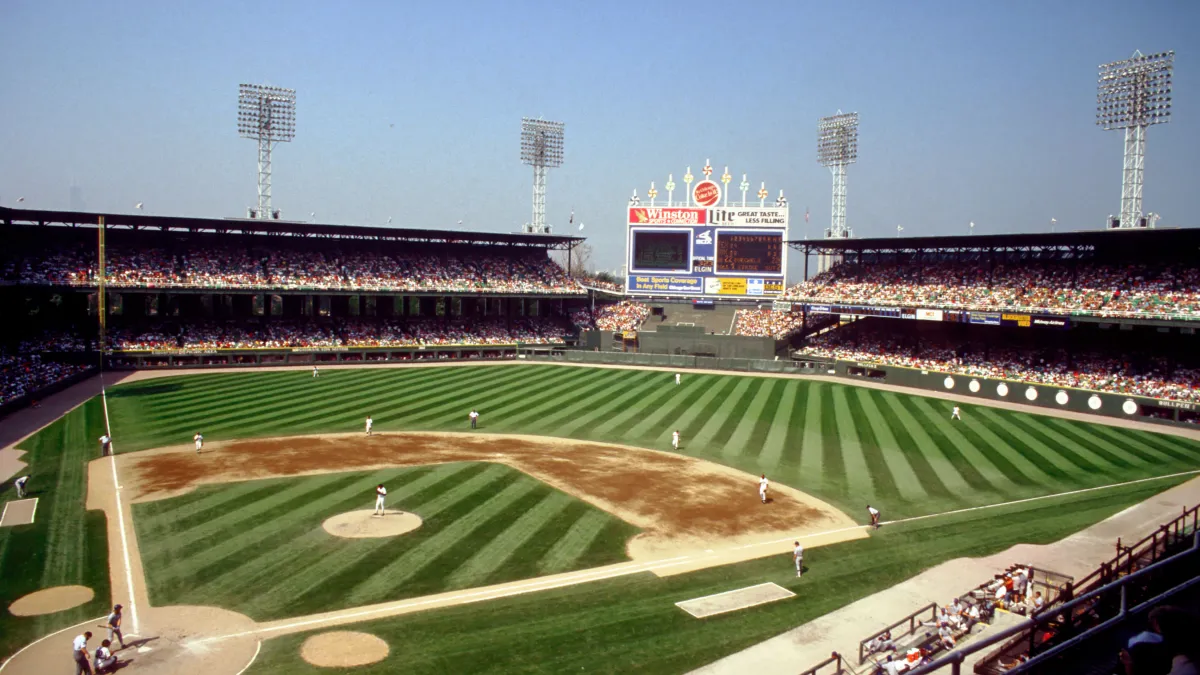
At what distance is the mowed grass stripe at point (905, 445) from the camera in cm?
2838

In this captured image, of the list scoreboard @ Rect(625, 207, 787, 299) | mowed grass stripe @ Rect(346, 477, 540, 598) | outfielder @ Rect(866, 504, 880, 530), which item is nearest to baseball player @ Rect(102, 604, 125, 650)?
mowed grass stripe @ Rect(346, 477, 540, 598)

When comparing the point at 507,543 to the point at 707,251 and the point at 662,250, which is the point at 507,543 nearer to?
the point at 707,251

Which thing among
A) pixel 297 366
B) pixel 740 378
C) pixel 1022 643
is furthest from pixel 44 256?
pixel 1022 643

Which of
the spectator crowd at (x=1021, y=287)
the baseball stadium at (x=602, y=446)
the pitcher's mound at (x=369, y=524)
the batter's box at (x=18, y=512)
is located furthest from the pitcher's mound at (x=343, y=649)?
the spectator crowd at (x=1021, y=287)

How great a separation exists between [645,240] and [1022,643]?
5508 cm

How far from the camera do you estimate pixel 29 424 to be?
117 ft

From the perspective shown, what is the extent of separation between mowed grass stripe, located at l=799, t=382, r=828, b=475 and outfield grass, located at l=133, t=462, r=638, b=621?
10.2 m

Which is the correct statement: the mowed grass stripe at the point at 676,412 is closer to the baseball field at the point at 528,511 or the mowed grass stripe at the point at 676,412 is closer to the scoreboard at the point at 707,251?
the baseball field at the point at 528,511

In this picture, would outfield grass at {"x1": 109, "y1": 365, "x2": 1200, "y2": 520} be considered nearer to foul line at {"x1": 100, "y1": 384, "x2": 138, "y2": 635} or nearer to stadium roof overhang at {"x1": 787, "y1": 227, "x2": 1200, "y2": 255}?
foul line at {"x1": 100, "y1": 384, "x2": 138, "y2": 635}

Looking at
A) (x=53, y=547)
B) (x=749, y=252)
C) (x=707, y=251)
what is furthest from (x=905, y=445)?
(x=53, y=547)

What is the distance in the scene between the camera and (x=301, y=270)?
63188 mm

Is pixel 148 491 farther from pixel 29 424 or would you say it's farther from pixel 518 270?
pixel 518 270

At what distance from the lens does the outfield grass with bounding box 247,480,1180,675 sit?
15.3 meters

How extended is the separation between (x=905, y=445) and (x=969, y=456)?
2.82 m
